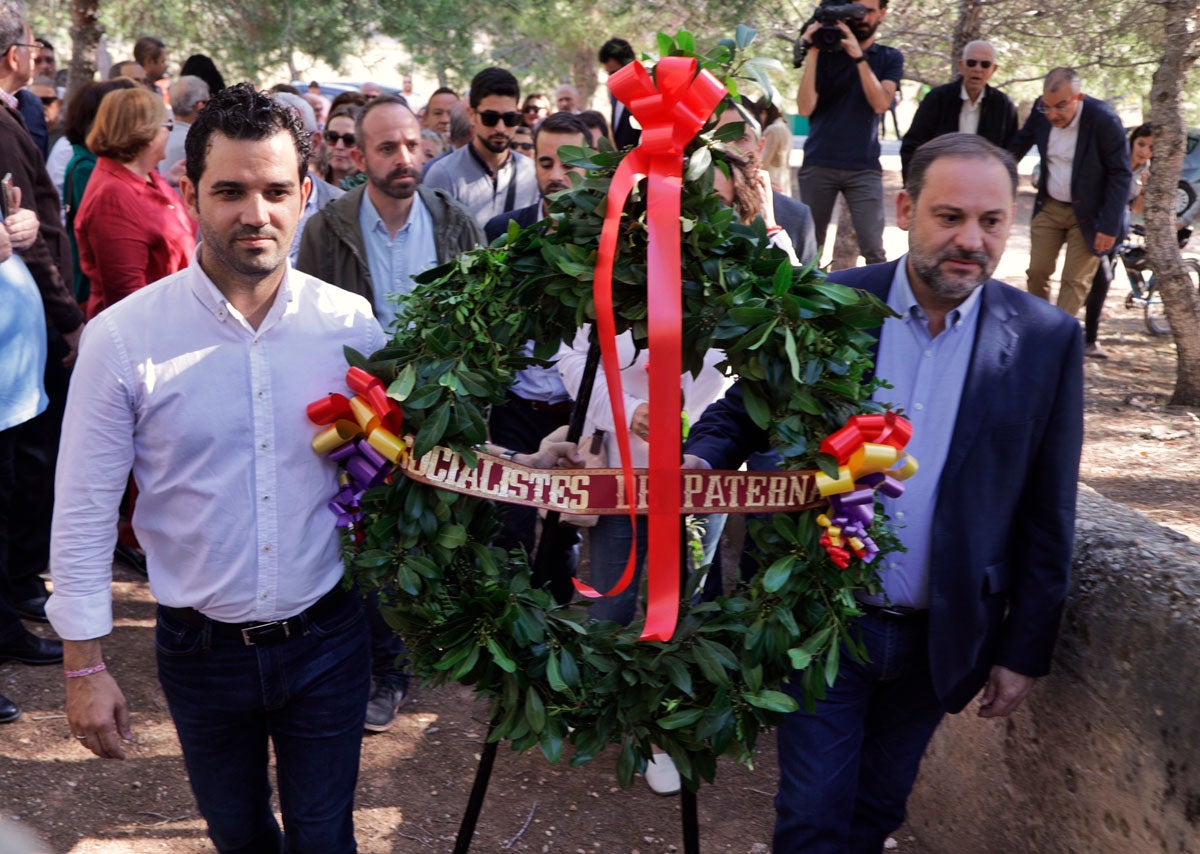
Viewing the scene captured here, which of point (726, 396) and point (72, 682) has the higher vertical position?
point (726, 396)

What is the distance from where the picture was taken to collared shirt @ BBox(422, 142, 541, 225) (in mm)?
6352

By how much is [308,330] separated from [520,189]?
387 centimetres

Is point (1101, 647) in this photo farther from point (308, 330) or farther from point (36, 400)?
point (36, 400)

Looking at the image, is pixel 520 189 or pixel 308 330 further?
pixel 520 189

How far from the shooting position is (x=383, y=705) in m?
4.91

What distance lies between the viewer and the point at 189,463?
2.69 m

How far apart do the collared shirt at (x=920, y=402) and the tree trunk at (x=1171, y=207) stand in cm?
581

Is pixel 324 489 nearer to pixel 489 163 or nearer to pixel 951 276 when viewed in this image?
pixel 951 276

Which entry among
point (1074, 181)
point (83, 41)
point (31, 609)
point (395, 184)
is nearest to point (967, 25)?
point (1074, 181)

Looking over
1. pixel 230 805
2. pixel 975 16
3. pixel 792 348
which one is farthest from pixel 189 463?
pixel 975 16

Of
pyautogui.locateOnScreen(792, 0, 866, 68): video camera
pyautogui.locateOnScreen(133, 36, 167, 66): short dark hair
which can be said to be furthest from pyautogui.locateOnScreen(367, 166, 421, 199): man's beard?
pyautogui.locateOnScreen(133, 36, 167, 66): short dark hair

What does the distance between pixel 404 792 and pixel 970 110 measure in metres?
6.86

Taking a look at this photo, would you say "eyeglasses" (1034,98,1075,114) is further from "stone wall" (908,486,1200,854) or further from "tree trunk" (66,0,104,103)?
"tree trunk" (66,0,104,103)

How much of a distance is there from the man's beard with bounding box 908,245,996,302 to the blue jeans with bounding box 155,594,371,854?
1691 mm
